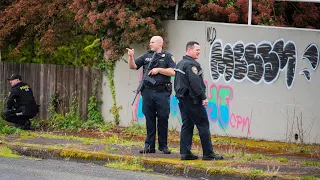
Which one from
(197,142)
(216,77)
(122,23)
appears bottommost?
(197,142)

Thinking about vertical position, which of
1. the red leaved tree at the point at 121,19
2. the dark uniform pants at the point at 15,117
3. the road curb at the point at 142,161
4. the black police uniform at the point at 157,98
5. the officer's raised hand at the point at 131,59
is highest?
the red leaved tree at the point at 121,19

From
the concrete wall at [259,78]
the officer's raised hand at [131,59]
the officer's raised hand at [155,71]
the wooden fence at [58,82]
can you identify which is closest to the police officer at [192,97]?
the officer's raised hand at [155,71]

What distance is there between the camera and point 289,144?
47.9 feet

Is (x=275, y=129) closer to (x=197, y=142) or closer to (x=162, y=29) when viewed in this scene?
(x=197, y=142)

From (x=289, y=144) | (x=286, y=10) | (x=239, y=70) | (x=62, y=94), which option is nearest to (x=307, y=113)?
(x=289, y=144)

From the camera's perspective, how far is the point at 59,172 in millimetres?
11203

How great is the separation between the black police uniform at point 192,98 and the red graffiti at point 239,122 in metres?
3.43

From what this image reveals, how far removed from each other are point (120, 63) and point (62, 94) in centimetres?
196

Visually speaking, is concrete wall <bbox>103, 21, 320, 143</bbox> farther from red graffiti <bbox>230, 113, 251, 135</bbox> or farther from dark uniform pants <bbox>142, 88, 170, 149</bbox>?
dark uniform pants <bbox>142, 88, 170, 149</bbox>

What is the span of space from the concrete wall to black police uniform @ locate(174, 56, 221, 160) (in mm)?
3203

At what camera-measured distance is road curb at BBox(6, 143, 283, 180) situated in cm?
1101

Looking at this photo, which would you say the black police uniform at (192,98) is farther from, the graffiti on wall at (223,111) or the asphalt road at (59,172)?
the graffiti on wall at (223,111)

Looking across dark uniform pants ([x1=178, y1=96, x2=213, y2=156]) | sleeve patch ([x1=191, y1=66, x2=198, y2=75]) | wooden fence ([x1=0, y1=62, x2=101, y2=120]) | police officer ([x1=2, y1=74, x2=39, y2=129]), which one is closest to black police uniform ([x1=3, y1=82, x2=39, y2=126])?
police officer ([x1=2, y1=74, x2=39, y2=129])

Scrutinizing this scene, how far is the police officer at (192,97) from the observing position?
11.7 m
